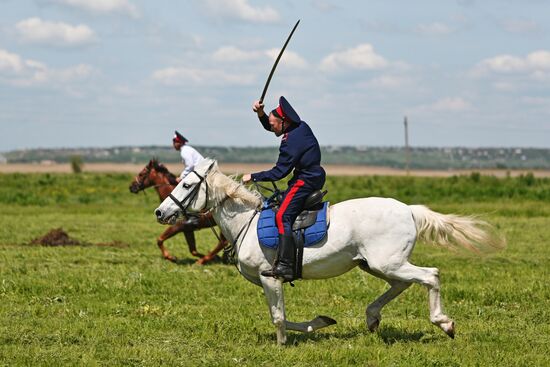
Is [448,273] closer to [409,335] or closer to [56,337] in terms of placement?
[409,335]

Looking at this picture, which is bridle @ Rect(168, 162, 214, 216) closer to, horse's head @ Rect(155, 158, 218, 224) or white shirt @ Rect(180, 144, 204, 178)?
horse's head @ Rect(155, 158, 218, 224)

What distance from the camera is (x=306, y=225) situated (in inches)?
396

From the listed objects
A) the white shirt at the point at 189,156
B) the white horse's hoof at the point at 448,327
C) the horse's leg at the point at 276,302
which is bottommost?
the white horse's hoof at the point at 448,327

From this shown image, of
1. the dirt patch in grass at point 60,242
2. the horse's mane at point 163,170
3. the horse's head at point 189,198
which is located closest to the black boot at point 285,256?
the horse's head at point 189,198

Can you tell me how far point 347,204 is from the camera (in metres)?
10.3

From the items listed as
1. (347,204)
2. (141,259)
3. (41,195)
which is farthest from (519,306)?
(41,195)

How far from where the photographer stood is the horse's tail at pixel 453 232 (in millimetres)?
10336

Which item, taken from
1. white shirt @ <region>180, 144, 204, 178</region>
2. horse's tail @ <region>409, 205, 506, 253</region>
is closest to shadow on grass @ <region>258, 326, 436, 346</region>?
horse's tail @ <region>409, 205, 506, 253</region>

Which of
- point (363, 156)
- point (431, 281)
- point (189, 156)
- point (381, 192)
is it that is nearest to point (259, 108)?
point (431, 281)

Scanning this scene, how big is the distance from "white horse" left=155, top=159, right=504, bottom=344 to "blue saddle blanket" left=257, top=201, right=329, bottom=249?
0.26 ft

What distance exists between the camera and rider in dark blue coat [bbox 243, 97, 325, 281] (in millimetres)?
9906

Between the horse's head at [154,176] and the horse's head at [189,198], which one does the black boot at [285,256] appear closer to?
the horse's head at [189,198]

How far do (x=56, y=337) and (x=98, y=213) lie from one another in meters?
23.6

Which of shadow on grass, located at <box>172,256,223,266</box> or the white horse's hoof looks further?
shadow on grass, located at <box>172,256,223,266</box>
